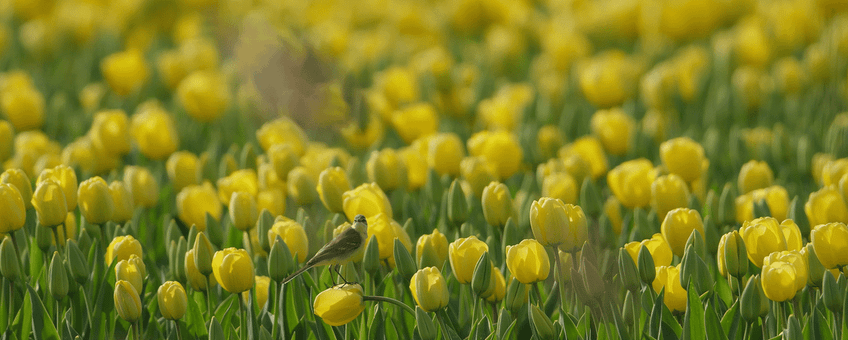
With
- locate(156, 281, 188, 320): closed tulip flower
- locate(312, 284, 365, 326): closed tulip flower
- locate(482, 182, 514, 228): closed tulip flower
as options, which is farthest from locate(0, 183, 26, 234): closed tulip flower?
locate(482, 182, 514, 228): closed tulip flower

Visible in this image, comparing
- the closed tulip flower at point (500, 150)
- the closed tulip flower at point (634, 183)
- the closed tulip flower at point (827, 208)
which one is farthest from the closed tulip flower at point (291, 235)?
the closed tulip flower at point (827, 208)

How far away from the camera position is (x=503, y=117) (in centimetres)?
382

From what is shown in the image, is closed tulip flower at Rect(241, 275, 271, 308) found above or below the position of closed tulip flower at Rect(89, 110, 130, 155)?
below

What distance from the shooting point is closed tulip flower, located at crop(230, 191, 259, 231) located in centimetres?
245

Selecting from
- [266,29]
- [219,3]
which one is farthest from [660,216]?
[219,3]

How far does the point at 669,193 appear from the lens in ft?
8.46

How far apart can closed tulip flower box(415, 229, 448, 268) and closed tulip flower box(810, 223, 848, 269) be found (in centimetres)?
91

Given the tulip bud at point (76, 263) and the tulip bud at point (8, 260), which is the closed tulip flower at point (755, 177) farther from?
the tulip bud at point (8, 260)

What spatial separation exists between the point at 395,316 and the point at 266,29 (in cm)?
249

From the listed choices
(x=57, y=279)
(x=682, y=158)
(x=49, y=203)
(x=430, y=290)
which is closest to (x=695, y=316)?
(x=430, y=290)

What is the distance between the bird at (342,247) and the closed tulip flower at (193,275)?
0.32 meters

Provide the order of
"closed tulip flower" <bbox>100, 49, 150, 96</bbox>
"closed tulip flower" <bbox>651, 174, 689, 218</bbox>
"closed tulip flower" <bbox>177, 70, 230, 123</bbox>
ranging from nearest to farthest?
"closed tulip flower" <bbox>651, 174, 689, 218</bbox>
"closed tulip flower" <bbox>177, 70, 230, 123</bbox>
"closed tulip flower" <bbox>100, 49, 150, 96</bbox>

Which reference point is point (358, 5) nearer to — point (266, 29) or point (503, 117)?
point (266, 29)

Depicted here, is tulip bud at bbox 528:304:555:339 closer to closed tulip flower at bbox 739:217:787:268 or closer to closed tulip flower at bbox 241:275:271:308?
closed tulip flower at bbox 739:217:787:268
